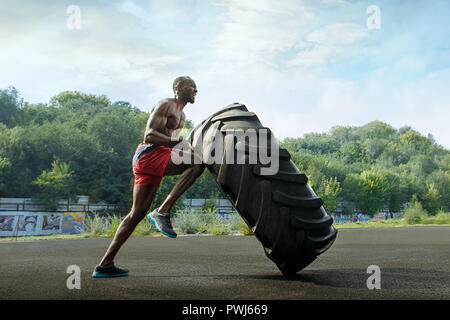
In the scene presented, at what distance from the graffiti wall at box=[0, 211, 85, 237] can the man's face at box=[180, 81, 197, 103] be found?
23.7 meters

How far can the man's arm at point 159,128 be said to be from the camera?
139 inches

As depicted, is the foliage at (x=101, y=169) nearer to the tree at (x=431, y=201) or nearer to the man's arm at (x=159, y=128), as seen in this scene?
the tree at (x=431, y=201)

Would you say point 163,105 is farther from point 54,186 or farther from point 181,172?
point 54,186

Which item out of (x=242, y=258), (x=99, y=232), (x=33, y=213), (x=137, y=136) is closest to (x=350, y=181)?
(x=137, y=136)

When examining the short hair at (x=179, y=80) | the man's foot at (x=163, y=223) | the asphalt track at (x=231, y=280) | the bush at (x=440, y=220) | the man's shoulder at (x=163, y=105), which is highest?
the short hair at (x=179, y=80)

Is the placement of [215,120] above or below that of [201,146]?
above

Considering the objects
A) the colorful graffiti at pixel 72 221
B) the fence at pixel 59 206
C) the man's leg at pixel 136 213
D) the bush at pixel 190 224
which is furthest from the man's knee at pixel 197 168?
the fence at pixel 59 206

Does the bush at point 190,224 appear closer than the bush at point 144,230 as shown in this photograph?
No

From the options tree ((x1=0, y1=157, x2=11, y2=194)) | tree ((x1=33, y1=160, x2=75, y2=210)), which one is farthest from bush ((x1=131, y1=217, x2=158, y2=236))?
tree ((x1=0, y1=157, x2=11, y2=194))

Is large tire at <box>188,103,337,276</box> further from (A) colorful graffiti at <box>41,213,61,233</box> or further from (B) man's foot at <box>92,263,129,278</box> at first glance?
(A) colorful graffiti at <box>41,213,61,233</box>

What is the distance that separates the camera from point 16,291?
2.77 meters

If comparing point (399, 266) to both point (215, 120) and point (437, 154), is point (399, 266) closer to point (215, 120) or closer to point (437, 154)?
point (215, 120)

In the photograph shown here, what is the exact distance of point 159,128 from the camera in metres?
3.65

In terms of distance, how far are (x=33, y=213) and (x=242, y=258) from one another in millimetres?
28243
